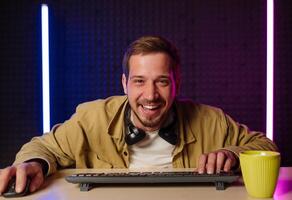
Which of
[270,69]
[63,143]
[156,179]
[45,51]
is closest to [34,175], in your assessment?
[156,179]

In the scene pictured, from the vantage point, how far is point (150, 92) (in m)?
1.36

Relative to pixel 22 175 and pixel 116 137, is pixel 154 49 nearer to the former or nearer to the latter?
pixel 116 137

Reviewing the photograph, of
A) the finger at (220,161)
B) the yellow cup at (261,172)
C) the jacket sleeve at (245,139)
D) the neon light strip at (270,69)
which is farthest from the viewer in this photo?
the neon light strip at (270,69)

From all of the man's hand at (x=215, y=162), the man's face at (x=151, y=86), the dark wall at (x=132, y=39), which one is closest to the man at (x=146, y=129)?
the man's face at (x=151, y=86)

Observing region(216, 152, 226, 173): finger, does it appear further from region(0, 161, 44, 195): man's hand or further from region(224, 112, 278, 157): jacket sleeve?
region(0, 161, 44, 195): man's hand

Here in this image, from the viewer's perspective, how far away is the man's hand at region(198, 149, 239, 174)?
3.38 ft

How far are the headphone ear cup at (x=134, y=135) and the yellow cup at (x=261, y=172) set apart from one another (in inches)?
23.8

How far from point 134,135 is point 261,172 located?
2.12 ft

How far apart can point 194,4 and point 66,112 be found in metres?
1.09

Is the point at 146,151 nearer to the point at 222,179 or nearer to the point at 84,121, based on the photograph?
the point at 84,121

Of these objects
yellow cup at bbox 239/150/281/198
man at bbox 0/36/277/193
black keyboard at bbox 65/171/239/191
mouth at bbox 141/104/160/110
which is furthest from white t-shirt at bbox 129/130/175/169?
yellow cup at bbox 239/150/281/198

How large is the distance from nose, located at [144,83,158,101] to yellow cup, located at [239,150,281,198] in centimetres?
54

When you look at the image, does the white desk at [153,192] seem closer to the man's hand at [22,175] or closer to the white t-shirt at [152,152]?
the man's hand at [22,175]

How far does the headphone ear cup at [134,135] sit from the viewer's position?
55.7 inches
